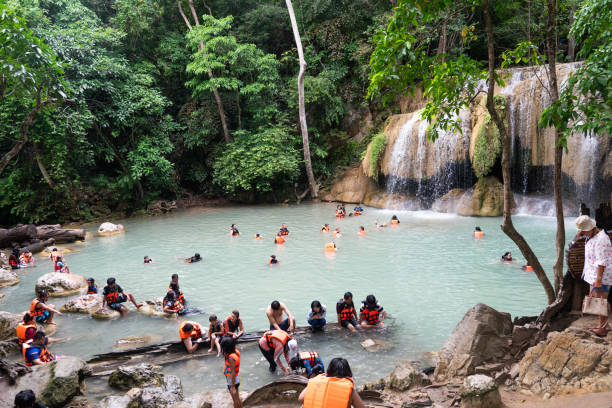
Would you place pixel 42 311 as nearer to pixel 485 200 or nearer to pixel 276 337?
pixel 276 337

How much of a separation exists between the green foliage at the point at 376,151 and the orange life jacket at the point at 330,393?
17.4 metres

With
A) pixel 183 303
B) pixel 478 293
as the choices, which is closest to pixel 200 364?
pixel 183 303

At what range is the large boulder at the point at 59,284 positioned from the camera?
10156mm

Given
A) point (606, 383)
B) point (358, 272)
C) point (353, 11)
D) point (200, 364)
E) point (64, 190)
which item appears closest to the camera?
point (606, 383)

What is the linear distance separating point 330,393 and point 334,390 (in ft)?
0.13

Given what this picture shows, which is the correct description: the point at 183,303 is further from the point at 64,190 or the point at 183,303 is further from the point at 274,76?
the point at 274,76

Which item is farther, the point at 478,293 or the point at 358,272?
the point at 358,272

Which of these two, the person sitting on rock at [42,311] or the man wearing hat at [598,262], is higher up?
the man wearing hat at [598,262]

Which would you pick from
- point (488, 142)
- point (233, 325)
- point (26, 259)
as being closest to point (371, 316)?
point (233, 325)

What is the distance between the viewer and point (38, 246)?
599 inches

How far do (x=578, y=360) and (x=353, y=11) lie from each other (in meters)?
24.5

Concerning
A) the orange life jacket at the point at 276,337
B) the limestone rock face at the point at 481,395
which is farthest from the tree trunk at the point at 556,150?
the orange life jacket at the point at 276,337

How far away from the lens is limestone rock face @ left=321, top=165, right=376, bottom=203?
21.9 m

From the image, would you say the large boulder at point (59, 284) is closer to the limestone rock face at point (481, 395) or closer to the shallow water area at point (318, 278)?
the shallow water area at point (318, 278)
